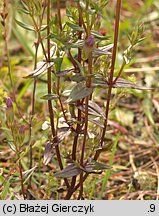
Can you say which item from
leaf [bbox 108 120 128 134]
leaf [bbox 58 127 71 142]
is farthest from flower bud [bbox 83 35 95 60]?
leaf [bbox 108 120 128 134]

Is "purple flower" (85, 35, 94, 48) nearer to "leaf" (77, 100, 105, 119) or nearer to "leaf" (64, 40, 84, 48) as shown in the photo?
"leaf" (64, 40, 84, 48)

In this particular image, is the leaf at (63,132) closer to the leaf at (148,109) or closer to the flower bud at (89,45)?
the flower bud at (89,45)

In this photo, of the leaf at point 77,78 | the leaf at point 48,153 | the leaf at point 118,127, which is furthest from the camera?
the leaf at point 118,127

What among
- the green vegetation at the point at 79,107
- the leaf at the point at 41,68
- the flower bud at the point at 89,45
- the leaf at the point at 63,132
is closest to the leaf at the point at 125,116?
the green vegetation at the point at 79,107

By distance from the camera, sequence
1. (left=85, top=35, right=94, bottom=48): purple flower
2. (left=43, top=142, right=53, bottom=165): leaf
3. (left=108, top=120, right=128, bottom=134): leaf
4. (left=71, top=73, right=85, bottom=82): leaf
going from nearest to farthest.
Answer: (left=85, top=35, right=94, bottom=48): purple flower < (left=71, top=73, right=85, bottom=82): leaf < (left=43, top=142, right=53, bottom=165): leaf < (left=108, top=120, right=128, bottom=134): leaf

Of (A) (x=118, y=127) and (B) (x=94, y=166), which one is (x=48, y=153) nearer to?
(B) (x=94, y=166)

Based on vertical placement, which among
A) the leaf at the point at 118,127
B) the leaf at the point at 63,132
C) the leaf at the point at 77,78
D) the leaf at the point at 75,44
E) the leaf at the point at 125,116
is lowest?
the leaf at the point at 118,127

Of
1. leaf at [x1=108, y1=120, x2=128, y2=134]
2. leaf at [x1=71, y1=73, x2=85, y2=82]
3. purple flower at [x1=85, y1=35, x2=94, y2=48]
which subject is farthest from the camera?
leaf at [x1=108, y1=120, x2=128, y2=134]

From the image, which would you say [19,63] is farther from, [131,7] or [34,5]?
[34,5]
